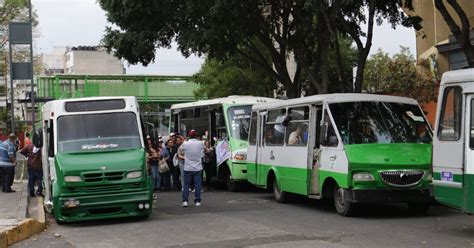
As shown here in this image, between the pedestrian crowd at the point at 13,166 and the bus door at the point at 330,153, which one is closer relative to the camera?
the bus door at the point at 330,153

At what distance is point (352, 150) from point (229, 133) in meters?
6.86

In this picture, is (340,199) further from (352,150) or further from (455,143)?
(455,143)

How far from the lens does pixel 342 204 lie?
1227 cm

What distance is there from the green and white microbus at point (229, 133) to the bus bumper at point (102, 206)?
233 inches

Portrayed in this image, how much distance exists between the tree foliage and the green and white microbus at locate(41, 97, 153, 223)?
5.48 metres

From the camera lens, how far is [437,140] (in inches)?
397

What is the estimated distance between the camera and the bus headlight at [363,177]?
1159 cm

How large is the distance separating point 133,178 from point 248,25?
9.79 m

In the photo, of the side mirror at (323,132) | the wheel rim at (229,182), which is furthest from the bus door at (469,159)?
the wheel rim at (229,182)

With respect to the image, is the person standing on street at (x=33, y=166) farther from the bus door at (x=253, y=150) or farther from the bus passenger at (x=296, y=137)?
the bus passenger at (x=296, y=137)

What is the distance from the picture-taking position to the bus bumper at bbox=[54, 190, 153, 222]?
1181 centimetres

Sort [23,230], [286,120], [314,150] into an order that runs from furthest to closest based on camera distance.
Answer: [286,120], [314,150], [23,230]

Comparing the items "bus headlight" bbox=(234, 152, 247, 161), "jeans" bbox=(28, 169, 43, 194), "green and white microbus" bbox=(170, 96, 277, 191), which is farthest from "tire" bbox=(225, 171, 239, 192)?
Result: "jeans" bbox=(28, 169, 43, 194)

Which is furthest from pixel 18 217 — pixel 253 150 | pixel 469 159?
pixel 469 159
